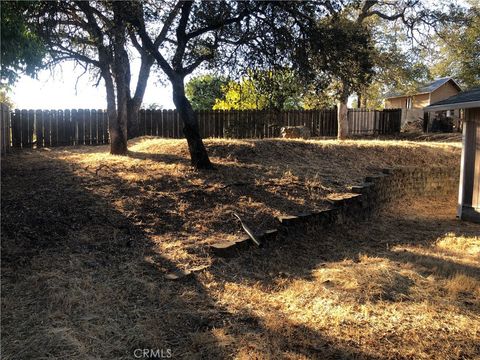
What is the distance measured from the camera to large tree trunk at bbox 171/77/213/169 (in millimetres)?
8219

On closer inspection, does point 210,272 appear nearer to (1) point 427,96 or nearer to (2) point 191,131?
(2) point 191,131

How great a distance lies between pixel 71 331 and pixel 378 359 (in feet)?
8.33

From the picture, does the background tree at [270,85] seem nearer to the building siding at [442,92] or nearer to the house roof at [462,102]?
the house roof at [462,102]

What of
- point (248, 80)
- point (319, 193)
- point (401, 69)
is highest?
point (401, 69)

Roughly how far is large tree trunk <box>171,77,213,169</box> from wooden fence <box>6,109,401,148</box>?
447cm

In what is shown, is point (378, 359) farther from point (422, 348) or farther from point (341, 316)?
point (341, 316)

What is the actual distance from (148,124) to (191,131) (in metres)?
9.00

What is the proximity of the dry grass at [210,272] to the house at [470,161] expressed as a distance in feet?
1.52

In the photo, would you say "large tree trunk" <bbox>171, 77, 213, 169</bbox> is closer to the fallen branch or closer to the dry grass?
the dry grass

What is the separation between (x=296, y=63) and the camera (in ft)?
27.4

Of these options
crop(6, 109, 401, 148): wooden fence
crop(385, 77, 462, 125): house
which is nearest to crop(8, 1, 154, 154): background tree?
crop(6, 109, 401, 148): wooden fence

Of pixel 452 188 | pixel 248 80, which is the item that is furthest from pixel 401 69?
pixel 248 80

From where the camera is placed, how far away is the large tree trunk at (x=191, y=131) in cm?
822

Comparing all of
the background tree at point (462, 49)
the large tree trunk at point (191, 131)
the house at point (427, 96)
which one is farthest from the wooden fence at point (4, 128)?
the house at point (427, 96)
